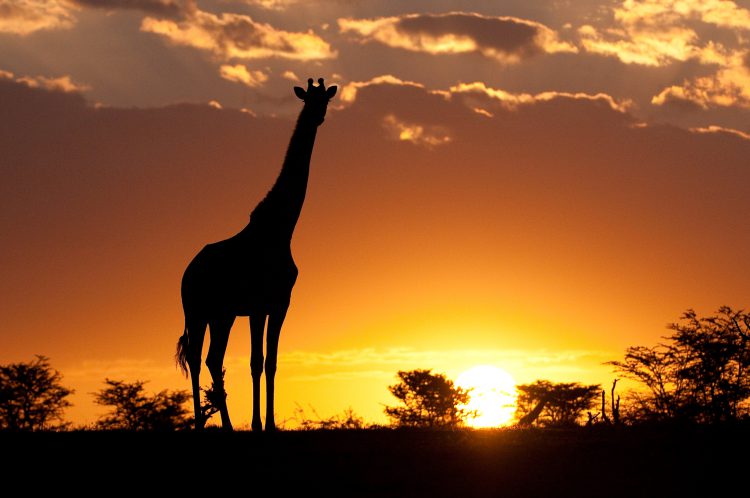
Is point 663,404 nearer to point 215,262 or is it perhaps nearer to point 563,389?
point 215,262

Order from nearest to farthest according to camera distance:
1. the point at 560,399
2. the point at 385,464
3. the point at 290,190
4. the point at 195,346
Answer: the point at 385,464 → the point at 290,190 → the point at 195,346 → the point at 560,399

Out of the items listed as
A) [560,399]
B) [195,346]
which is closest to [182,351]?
[195,346]

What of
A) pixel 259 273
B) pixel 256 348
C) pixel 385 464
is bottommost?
pixel 385 464

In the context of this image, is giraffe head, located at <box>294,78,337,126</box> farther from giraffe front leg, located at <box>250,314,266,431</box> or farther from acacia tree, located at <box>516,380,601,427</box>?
acacia tree, located at <box>516,380,601,427</box>

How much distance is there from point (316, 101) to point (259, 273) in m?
3.70

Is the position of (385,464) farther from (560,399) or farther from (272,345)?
(560,399)

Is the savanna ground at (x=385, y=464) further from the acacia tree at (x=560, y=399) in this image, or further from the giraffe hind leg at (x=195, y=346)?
the acacia tree at (x=560, y=399)

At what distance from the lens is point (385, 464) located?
1529cm

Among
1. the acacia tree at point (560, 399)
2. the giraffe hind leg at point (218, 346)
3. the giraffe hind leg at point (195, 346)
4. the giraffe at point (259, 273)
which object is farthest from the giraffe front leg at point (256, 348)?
the acacia tree at point (560, 399)

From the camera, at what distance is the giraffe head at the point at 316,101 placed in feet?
69.7

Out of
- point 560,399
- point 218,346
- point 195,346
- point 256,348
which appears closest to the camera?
point 256,348

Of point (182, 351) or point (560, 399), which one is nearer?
point (182, 351)

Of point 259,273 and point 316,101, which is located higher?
point 316,101

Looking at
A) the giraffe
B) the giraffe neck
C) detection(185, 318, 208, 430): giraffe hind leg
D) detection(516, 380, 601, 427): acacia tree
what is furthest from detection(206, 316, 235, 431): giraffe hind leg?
detection(516, 380, 601, 427): acacia tree
